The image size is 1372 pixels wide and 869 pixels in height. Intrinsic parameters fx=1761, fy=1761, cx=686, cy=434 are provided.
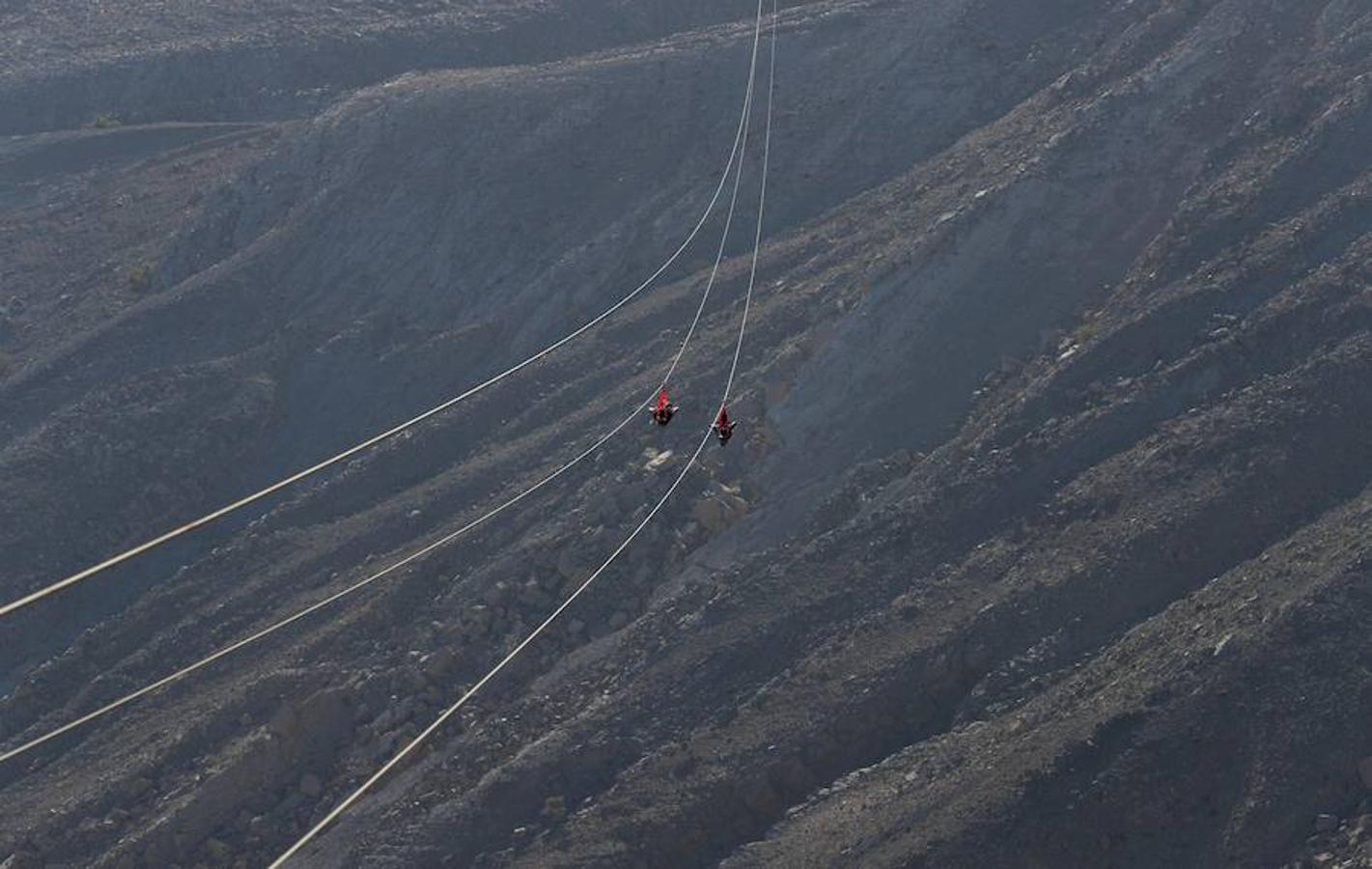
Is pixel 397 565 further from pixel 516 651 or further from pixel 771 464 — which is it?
pixel 771 464

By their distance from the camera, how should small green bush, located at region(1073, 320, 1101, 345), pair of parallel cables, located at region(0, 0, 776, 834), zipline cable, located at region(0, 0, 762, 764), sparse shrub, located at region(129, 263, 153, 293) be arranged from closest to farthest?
pair of parallel cables, located at region(0, 0, 776, 834) < small green bush, located at region(1073, 320, 1101, 345) < zipline cable, located at region(0, 0, 762, 764) < sparse shrub, located at region(129, 263, 153, 293)

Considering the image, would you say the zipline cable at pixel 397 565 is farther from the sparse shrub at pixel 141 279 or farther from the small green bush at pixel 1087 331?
the sparse shrub at pixel 141 279

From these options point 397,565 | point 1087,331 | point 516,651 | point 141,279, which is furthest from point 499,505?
point 141,279

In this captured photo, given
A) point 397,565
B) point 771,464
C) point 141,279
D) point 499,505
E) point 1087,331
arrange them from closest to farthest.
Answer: point 1087,331, point 771,464, point 397,565, point 499,505, point 141,279

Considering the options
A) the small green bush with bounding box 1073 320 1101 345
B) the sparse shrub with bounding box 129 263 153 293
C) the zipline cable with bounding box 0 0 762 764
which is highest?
the sparse shrub with bounding box 129 263 153 293

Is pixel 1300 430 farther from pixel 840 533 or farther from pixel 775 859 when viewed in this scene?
pixel 775 859

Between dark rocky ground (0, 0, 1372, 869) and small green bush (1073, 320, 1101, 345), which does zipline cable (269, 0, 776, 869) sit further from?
small green bush (1073, 320, 1101, 345)

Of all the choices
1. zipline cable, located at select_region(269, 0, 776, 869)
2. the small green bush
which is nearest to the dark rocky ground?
the small green bush
